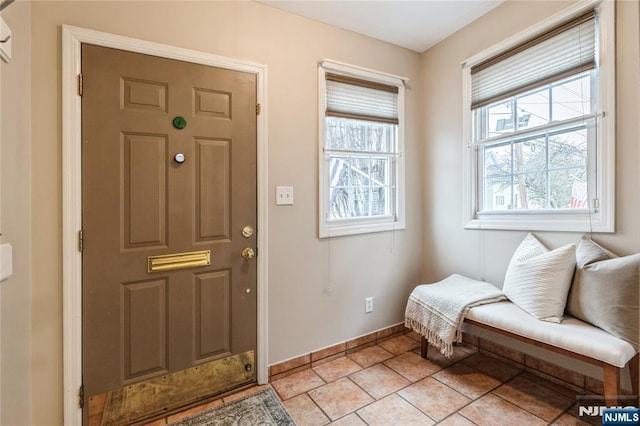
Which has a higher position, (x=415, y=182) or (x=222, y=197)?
(x=415, y=182)

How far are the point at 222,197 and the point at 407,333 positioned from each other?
2058 millimetres

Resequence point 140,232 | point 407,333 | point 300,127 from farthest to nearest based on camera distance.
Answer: point 407,333
point 300,127
point 140,232

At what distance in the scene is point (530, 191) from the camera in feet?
6.72

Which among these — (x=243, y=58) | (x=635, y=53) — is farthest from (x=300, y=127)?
(x=635, y=53)

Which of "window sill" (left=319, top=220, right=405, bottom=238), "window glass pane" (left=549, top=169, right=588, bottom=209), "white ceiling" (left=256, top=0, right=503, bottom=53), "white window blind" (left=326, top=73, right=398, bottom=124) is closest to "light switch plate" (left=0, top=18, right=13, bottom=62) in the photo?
"white ceiling" (left=256, top=0, right=503, bottom=53)

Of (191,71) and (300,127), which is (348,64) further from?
(191,71)

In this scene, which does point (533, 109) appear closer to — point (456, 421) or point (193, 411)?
point (456, 421)

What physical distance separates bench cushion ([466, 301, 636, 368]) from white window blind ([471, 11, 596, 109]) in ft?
4.89

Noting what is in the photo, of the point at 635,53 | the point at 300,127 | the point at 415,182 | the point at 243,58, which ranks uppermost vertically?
the point at 243,58

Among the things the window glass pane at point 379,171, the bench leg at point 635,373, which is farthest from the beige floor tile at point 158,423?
the bench leg at point 635,373

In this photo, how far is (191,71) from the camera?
1747 millimetres

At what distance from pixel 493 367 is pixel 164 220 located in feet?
8.06

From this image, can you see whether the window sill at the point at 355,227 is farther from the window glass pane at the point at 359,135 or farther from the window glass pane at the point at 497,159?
the window glass pane at the point at 497,159

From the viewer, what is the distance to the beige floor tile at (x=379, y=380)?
187 cm
